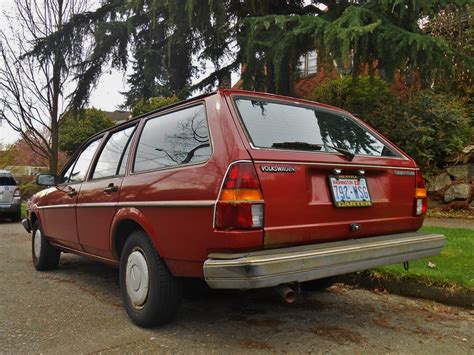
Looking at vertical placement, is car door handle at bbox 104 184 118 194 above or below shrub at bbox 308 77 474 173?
below

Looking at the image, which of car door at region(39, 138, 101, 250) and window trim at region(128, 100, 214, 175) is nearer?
window trim at region(128, 100, 214, 175)

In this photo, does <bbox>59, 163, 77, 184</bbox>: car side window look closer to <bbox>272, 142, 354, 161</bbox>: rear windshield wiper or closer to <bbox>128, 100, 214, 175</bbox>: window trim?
<bbox>128, 100, 214, 175</bbox>: window trim

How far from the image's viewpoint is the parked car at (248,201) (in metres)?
2.63


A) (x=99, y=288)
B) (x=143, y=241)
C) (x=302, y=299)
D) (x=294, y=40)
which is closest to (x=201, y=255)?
(x=143, y=241)

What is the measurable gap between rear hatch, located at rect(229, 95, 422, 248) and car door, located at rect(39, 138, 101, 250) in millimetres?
2285

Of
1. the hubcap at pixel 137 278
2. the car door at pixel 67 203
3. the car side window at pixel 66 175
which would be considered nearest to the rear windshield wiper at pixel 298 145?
the hubcap at pixel 137 278

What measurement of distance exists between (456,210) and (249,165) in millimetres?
7391

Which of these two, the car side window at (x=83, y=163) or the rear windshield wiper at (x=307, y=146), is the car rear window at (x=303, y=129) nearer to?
the rear windshield wiper at (x=307, y=146)

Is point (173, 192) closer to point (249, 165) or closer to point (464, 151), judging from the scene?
point (249, 165)

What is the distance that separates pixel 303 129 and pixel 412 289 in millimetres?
1968

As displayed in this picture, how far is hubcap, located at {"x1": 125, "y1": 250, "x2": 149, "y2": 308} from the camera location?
324cm

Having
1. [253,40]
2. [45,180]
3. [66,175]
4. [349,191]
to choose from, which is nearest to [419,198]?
[349,191]

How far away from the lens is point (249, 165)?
268 centimetres

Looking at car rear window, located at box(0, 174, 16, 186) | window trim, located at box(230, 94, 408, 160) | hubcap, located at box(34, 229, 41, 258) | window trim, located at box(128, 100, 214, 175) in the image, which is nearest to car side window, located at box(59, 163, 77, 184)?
hubcap, located at box(34, 229, 41, 258)
